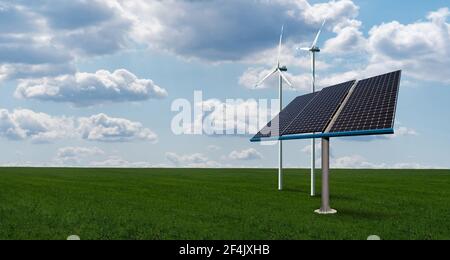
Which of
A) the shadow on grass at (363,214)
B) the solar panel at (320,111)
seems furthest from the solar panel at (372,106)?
the shadow on grass at (363,214)

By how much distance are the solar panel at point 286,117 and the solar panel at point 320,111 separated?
2.19 feet

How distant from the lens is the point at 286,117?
2680cm

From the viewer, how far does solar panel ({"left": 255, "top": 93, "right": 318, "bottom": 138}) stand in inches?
984

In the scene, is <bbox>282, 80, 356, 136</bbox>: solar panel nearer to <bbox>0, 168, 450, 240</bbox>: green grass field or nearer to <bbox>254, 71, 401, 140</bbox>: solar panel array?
<bbox>254, 71, 401, 140</bbox>: solar panel array

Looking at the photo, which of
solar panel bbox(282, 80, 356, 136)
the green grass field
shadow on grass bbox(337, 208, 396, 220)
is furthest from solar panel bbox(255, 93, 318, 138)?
shadow on grass bbox(337, 208, 396, 220)

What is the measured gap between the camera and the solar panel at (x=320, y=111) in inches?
838

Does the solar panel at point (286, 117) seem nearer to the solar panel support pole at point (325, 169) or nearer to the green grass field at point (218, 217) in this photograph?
the solar panel support pole at point (325, 169)

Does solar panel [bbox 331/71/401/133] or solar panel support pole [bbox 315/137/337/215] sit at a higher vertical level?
solar panel [bbox 331/71/401/133]

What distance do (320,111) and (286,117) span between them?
13.3 feet

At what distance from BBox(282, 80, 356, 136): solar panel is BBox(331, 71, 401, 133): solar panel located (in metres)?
0.57
